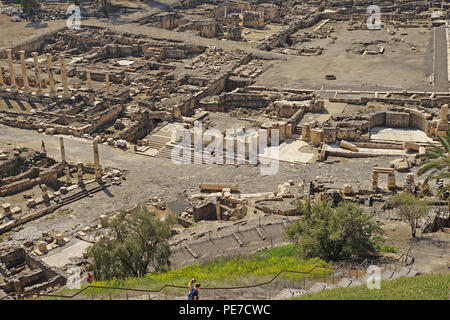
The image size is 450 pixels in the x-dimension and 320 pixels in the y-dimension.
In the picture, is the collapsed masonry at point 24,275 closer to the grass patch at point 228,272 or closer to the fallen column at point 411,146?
the grass patch at point 228,272

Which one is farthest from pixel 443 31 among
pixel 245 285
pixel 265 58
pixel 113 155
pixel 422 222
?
pixel 245 285

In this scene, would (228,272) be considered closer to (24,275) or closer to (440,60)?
(24,275)

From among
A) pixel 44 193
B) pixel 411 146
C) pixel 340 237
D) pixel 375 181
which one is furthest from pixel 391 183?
pixel 44 193

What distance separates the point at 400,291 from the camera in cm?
2056

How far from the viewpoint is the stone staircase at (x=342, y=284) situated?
870 inches

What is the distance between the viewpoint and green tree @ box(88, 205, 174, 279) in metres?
25.4

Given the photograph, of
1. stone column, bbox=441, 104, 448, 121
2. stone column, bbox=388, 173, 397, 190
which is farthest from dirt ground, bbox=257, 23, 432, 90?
stone column, bbox=388, 173, 397, 190

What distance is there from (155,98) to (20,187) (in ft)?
61.0

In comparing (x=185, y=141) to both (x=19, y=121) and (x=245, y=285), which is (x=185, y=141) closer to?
(x=19, y=121)

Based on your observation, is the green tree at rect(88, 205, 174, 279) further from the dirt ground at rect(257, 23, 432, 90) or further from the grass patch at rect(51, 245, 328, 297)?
the dirt ground at rect(257, 23, 432, 90)

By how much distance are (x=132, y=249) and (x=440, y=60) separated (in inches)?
1911

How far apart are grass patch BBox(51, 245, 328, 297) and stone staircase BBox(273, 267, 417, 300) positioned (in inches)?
29.8

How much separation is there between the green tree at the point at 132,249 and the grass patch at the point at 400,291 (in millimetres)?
7373

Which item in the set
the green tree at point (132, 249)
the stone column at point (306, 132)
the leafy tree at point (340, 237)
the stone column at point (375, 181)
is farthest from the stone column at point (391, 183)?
the green tree at point (132, 249)
